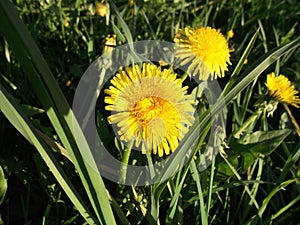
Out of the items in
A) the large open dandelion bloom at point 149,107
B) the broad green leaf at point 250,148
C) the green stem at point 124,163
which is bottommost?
the broad green leaf at point 250,148

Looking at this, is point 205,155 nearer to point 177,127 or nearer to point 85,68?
point 177,127

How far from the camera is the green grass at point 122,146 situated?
0.54 metres

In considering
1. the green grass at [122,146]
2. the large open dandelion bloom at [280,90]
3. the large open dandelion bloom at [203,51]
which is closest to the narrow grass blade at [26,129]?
the green grass at [122,146]

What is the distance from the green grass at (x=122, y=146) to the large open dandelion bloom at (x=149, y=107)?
50 millimetres

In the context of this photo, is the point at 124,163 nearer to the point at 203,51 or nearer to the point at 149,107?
the point at 149,107

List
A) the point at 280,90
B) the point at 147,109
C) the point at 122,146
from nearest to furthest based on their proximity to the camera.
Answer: the point at 147,109 → the point at 122,146 → the point at 280,90

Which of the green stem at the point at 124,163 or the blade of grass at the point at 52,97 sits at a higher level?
the blade of grass at the point at 52,97

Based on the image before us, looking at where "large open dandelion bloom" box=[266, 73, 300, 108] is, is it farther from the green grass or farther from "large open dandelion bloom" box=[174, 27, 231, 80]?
"large open dandelion bloom" box=[174, 27, 231, 80]

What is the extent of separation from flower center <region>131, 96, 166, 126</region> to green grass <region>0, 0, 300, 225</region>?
0.08 m

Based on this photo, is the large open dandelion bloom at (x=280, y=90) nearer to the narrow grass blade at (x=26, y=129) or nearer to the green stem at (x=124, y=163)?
the green stem at (x=124, y=163)

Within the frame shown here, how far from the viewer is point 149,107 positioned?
0.67 m

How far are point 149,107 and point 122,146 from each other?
0.43 feet

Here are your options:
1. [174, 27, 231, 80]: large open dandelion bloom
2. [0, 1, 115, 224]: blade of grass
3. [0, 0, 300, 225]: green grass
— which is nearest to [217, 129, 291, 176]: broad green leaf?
[0, 0, 300, 225]: green grass

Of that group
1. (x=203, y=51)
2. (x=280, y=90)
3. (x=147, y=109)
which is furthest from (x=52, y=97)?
(x=280, y=90)
